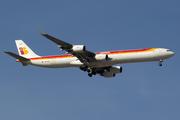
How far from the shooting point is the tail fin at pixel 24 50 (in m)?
63.8

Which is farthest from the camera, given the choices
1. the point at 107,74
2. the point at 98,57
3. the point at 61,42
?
the point at 107,74

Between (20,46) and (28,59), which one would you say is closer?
(28,59)

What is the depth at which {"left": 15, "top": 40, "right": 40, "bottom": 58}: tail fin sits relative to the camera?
6378 cm

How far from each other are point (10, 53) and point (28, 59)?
5663 mm

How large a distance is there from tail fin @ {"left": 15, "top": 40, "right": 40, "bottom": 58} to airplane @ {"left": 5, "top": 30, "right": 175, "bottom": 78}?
116 cm

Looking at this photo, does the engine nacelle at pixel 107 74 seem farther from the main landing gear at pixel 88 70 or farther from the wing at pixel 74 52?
the wing at pixel 74 52

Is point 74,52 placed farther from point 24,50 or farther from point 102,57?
point 24,50

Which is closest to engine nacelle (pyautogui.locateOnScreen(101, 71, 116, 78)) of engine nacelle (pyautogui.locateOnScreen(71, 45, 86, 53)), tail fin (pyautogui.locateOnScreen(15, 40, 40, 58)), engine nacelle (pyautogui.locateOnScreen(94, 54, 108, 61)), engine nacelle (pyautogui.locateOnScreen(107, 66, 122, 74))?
engine nacelle (pyautogui.locateOnScreen(107, 66, 122, 74))

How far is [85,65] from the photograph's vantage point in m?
57.6

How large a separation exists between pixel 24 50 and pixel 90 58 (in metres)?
17.9

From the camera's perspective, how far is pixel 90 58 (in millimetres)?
55812

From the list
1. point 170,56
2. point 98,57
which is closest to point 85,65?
point 98,57

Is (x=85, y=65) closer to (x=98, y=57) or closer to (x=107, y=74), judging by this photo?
(x=98, y=57)

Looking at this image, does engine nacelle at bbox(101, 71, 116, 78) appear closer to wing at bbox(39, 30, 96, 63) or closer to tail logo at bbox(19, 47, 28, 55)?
wing at bbox(39, 30, 96, 63)
